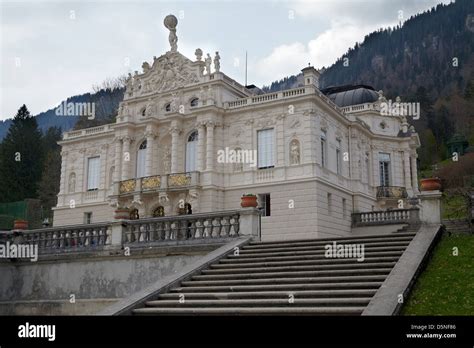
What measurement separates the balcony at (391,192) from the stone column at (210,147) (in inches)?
583

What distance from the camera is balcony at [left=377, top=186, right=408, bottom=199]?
42.2m

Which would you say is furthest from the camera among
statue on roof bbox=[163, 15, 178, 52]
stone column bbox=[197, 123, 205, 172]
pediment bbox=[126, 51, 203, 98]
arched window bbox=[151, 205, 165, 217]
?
statue on roof bbox=[163, 15, 178, 52]

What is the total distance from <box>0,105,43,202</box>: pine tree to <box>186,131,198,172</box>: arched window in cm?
3290

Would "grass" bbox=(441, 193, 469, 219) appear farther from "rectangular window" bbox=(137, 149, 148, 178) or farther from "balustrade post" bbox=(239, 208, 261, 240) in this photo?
"rectangular window" bbox=(137, 149, 148, 178)

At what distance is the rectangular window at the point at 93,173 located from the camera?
41625 millimetres

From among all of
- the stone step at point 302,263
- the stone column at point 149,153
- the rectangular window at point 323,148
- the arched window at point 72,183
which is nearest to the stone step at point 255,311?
the stone step at point 302,263

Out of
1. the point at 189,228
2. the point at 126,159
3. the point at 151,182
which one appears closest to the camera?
the point at 189,228

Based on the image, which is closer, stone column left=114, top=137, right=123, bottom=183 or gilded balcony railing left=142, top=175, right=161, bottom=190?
gilded balcony railing left=142, top=175, right=161, bottom=190

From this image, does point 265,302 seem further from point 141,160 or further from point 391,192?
point 391,192

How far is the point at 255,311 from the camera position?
11.5 m

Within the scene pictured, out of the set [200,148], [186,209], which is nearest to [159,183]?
[186,209]

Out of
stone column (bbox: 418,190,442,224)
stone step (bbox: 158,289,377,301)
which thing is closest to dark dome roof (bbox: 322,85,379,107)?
stone column (bbox: 418,190,442,224)

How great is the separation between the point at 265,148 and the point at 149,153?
8.71m

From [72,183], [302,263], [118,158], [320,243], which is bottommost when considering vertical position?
[302,263]
